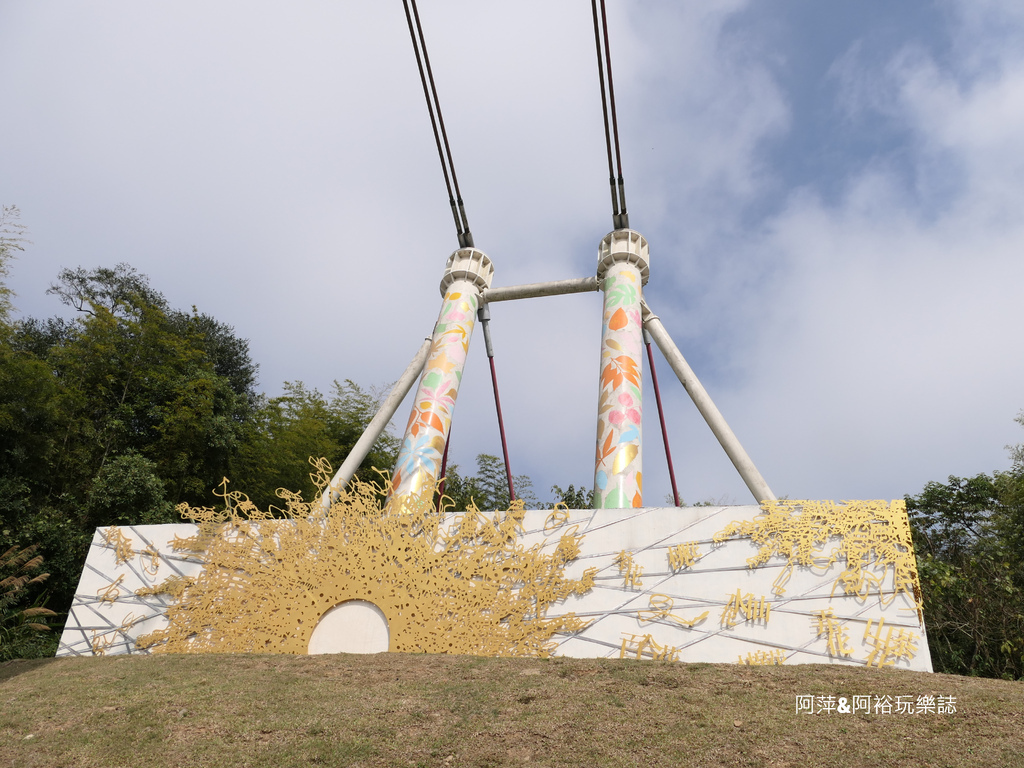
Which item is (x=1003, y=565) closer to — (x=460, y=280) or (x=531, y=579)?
(x=531, y=579)

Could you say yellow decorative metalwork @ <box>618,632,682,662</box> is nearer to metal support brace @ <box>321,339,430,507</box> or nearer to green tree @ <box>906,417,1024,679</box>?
metal support brace @ <box>321,339,430,507</box>

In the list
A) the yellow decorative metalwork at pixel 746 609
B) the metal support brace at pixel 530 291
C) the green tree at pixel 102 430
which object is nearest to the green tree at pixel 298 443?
the green tree at pixel 102 430

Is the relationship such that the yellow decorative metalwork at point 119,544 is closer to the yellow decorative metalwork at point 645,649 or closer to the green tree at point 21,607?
the green tree at point 21,607

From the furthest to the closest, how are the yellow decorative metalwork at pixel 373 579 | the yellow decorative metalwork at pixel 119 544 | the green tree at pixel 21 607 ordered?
1. the green tree at pixel 21 607
2. the yellow decorative metalwork at pixel 119 544
3. the yellow decorative metalwork at pixel 373 579

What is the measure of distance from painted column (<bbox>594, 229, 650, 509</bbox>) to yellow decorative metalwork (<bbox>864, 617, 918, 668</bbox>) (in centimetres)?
276

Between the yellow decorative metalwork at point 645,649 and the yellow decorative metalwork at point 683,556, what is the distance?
2.39 feet

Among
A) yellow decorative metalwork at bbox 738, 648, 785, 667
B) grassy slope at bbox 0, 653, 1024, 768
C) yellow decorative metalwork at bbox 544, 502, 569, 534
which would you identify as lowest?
grassy slope at bbox 0, 653, 1024, 768

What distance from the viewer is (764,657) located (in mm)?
5969

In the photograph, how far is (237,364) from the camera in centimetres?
2306

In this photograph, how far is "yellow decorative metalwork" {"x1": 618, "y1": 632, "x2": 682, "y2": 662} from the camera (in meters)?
6.14

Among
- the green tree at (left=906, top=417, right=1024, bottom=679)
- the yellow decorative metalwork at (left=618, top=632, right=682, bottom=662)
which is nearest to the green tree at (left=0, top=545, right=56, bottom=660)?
the yellow decorative metalwork at (left=618, top=632, right=682, bottom=662)

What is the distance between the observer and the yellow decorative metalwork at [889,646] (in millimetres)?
5781

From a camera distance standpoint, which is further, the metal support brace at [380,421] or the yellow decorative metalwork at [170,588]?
the metal support brace at [380,421]

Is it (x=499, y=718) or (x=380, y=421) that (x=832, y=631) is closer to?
(x=499, y=718)
